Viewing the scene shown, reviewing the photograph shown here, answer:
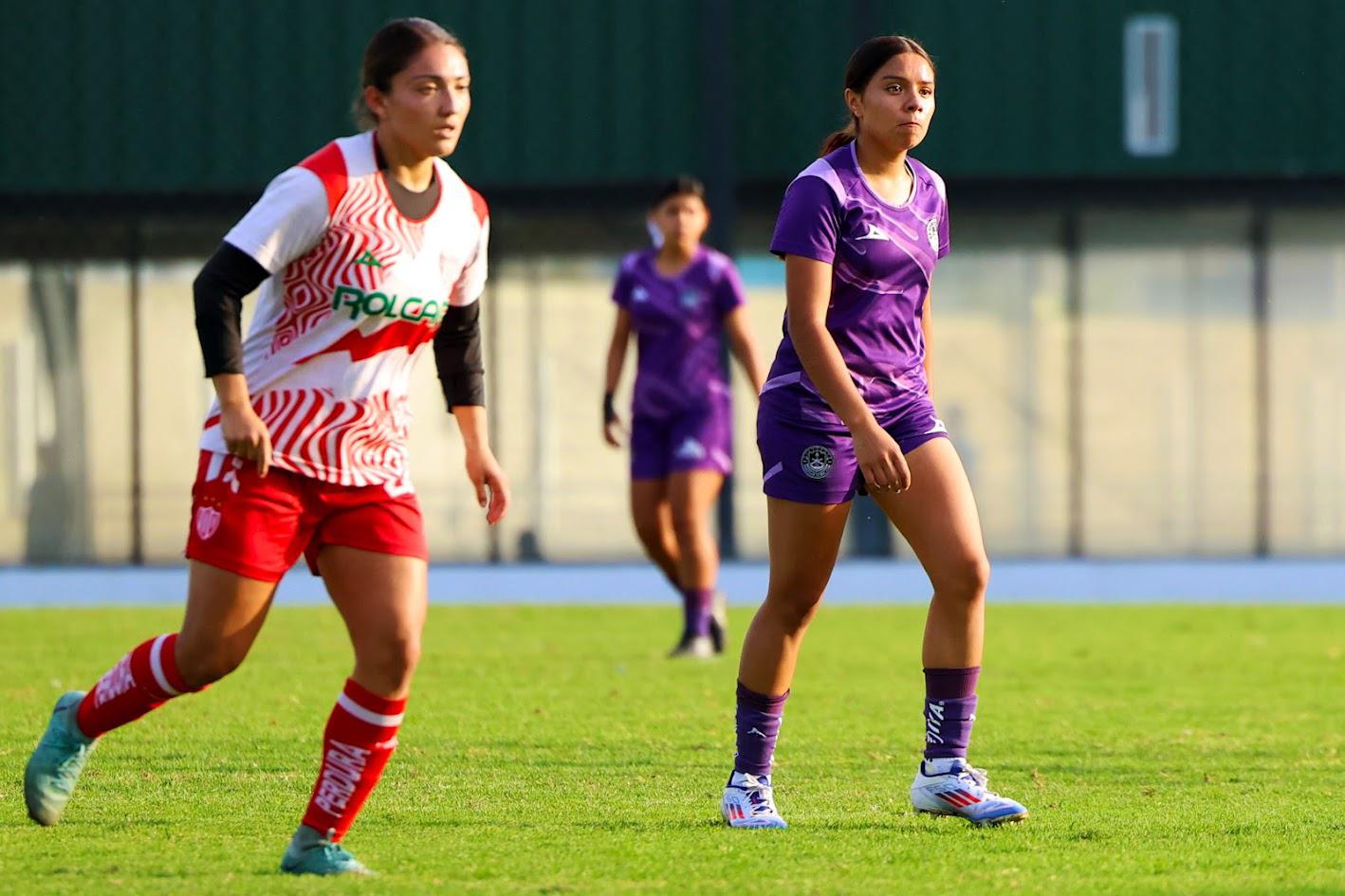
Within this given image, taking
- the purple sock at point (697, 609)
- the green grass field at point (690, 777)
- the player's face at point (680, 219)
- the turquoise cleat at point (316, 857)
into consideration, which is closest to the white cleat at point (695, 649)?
the purple sock at point (697, 609)

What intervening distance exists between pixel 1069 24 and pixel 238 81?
7664 millimetres

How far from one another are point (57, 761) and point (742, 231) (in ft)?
53.9

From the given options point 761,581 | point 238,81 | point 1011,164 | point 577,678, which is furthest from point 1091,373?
point 577,678

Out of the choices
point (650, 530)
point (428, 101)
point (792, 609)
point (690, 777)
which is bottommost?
point (690, 777)

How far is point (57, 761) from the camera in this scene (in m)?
5.45

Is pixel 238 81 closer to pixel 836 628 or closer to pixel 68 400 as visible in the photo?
pixel 68 400

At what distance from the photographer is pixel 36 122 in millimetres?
21172

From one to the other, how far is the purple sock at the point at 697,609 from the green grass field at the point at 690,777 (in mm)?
322

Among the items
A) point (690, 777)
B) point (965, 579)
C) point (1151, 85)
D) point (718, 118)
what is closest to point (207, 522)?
point (965, 579)

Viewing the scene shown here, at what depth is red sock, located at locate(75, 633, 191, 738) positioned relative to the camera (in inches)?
201

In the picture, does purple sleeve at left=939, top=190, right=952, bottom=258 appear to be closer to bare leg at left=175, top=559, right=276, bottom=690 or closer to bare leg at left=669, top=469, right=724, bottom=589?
bare leg at left=175, top=559, right=276, bottom=690

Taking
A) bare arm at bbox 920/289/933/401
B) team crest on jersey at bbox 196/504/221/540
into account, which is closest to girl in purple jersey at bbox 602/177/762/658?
bare arm at bbox 920/289/933/401

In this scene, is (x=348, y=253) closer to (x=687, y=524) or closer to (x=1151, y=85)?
(x=687, y=524)

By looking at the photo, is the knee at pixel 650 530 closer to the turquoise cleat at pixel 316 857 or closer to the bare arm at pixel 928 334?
the bare arm at pixel 928 334
